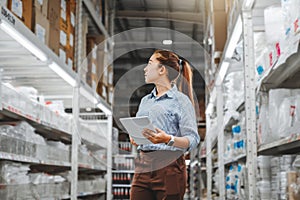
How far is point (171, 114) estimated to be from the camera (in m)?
1.44

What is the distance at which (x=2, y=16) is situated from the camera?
1969 millimetres

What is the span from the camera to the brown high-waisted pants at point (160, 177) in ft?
4.74

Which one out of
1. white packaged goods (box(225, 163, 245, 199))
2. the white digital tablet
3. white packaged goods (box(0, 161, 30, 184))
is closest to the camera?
the white digital tablet

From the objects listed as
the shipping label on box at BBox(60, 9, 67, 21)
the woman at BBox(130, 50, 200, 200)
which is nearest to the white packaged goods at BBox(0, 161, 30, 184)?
the woman at BBox(130, 50, 200, 200)

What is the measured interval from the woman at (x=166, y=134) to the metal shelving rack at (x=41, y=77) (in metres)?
0.30

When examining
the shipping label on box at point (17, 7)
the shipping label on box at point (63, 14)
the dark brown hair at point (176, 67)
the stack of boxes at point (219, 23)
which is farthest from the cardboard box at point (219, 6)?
the dark brown hair at point (176, 67)

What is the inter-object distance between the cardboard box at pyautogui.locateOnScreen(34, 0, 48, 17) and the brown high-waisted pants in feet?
4.73

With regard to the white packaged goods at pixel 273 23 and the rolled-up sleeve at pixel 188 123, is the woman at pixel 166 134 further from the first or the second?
the white packaged goods at pixel 273 23

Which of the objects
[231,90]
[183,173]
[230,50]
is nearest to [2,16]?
[183,173]

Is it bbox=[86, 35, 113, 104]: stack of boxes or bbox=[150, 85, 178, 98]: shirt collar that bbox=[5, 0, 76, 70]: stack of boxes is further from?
bbox=[150, 85, 178, 98]: shirt collar

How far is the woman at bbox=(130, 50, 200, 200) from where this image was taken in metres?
1.43

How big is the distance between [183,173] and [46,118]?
1.54 m

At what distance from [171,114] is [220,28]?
228 centimetres

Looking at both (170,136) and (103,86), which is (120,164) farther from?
(103,86)
